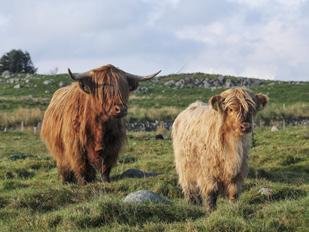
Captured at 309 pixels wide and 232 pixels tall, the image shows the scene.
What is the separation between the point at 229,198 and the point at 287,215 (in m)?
1.64

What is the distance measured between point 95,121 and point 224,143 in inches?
98.9

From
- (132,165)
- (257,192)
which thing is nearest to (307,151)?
(132,165)

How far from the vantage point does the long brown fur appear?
10828mm

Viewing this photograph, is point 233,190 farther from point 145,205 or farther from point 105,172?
→ point 105,172

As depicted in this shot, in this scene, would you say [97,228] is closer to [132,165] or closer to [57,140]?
[57,140]

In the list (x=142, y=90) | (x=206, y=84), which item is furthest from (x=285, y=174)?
(x=206, y=84)

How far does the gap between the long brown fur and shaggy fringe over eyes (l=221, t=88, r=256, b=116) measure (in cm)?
198

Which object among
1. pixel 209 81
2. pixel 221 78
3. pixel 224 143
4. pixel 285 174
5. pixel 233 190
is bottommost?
pixel 285 174

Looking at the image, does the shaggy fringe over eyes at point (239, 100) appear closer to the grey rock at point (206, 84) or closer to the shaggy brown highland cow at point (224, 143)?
the shaggy brown highland cow at point (224, 143)

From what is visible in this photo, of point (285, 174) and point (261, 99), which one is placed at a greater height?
point (261, 99)

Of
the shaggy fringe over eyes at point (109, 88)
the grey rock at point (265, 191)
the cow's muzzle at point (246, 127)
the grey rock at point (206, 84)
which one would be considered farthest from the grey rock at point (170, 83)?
the cow's muzzle at point (246, 127)

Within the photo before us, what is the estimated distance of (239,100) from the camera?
30.2 feet

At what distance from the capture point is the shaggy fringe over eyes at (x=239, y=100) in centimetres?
916

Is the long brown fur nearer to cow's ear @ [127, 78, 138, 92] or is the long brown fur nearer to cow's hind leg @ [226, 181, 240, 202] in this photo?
cow's ear @ [127, 78, 138, 92]
